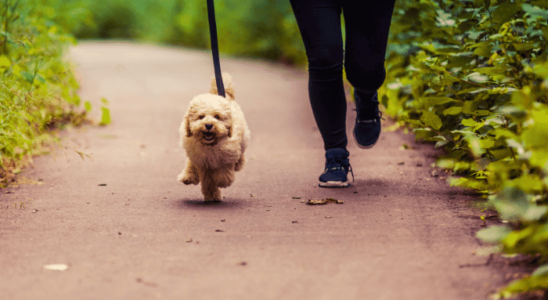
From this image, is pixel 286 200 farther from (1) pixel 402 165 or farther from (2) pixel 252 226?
(1) pixel 402 165

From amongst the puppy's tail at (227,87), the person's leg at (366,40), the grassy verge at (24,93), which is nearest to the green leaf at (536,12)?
the person's leg at (366,40)

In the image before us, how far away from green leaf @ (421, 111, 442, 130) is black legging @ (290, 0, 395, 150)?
1.86 ft

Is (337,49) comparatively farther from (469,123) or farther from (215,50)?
(469,123)

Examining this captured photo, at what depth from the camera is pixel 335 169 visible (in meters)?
4.11

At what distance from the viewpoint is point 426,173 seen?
14.7 ft

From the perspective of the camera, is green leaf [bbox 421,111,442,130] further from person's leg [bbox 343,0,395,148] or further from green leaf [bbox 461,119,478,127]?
person's leg [bbox 343,0,395,148]

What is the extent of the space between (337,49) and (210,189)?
47.8 inches

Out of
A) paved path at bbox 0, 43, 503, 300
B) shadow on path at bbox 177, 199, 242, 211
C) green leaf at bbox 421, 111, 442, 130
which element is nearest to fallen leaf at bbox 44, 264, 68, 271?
paved path at bbox 0, 43, 503, 300

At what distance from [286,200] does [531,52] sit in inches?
65.5

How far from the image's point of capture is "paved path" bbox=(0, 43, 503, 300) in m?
2.25

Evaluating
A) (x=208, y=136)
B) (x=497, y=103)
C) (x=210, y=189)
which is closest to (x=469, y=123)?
(x=497, y=103)

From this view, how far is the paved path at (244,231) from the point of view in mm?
2248

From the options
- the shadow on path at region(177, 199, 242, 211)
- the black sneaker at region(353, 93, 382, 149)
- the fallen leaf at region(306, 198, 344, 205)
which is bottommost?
the shadow on path at region(177, 199, 242, 211)

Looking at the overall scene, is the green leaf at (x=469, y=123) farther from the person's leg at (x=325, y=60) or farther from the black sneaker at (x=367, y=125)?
the black sneaker at (x=367, y=125)
